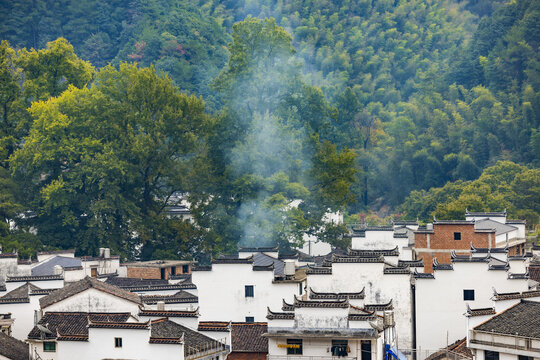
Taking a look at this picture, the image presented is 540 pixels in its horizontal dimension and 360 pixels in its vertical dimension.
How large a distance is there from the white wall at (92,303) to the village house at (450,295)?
1365 centimetres

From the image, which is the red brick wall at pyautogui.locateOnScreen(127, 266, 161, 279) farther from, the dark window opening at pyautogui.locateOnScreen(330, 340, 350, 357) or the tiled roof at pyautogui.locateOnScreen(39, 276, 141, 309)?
the dark window opening at pyautogui.locateOnScreen(330, 340, 350, 357)

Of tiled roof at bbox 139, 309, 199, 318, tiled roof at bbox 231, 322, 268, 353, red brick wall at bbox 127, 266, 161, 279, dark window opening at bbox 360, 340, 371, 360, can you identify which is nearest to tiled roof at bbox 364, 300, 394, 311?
dark window opening at bbox 360, 340, 371, 360

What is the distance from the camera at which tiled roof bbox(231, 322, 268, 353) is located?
49.1m

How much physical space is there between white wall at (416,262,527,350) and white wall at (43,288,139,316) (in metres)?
13.7

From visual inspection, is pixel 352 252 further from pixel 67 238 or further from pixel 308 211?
pixel 67 238

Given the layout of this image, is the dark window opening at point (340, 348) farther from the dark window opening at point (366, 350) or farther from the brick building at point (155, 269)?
the brick building at point (155, 269)

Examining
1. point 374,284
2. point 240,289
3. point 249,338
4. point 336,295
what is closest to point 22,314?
point 240,289

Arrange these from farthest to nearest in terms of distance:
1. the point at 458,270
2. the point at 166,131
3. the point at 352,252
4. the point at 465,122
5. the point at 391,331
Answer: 1. the point at 465,122
2. the point at 166,131
3. the point at 352,252
4. the point at 458,270
5. the point at 391,331

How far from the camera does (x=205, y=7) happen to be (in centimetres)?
17900

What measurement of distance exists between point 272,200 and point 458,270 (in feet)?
107

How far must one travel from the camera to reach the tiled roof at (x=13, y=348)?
48938 mm

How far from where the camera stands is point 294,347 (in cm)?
4634

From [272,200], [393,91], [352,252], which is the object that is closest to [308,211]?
[272,200]

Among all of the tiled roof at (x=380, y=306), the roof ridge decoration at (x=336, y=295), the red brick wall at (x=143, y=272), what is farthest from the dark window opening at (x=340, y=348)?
the red brick wall at (x=143, y=272)
